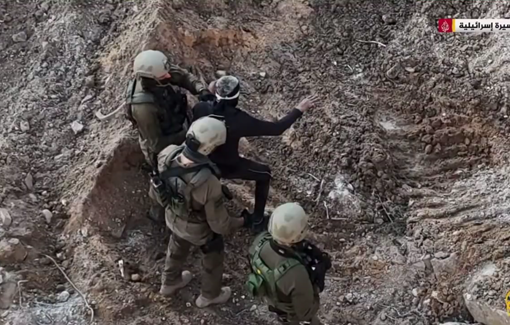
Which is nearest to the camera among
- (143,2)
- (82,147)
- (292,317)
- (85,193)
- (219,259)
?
(292,317)

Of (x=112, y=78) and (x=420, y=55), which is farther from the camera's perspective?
(x=420, y=55)

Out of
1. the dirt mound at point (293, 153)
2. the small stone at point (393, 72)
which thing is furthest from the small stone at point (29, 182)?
the small stone at point (393, 72)

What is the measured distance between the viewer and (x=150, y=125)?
255 inches

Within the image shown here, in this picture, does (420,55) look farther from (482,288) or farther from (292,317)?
(292,317)

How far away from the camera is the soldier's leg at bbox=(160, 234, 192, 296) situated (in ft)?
20.8

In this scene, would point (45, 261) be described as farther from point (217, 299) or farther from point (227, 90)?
point (227, 90)

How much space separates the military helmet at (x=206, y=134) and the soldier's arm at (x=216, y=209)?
10.4 inches

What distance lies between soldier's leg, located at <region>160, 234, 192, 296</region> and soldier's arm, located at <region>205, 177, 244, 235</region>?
0.49m

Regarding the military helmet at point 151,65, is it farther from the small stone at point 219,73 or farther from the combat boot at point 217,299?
the small stone at point 219,73

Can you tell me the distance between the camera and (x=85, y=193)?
7238mm

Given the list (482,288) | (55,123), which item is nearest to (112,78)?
(55,123)

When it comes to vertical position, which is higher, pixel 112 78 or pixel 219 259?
pixel 112 78

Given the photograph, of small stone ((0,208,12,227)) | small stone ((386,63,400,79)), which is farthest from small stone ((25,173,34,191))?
small stone ((386,63,400,79))

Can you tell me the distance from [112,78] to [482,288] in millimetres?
4686
